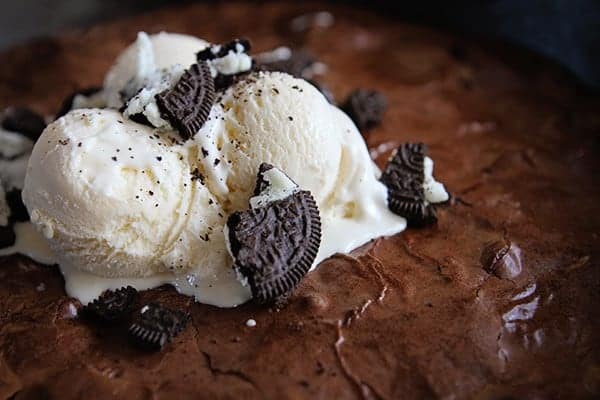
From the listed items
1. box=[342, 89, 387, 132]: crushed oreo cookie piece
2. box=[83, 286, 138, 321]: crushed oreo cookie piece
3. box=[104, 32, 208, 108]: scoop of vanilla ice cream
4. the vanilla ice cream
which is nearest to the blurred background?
box=[342, 89, 387, 132]: crushed oreo cookie piece

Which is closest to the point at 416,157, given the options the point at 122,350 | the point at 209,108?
the point at 209,108

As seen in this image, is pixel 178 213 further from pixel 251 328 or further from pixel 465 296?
pixel 465 296

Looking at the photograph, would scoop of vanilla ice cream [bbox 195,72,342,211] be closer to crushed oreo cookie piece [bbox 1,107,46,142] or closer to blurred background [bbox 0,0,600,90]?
crushed oreo cookie piece [bbox 1,107,46,142]

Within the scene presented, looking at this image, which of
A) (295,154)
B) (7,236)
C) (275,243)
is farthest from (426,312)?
(7,236)

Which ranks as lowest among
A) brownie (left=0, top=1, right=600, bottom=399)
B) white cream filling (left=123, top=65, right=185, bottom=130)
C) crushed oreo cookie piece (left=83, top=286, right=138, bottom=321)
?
brownie (left=0, top=1, right=600, bottom=399)

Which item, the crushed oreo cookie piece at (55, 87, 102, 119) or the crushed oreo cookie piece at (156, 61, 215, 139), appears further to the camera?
the crushed oreo cookie piece at (55, 87, 102, 119)

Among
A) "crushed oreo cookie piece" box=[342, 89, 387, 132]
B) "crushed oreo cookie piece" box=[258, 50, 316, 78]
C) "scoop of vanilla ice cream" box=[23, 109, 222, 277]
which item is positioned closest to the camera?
"scoop of vanilla ice cream" box=[23, 109, 222, 277]

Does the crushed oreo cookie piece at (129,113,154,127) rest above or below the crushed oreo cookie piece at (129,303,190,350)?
above
